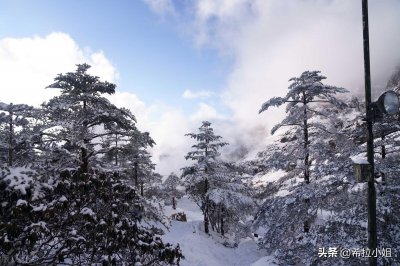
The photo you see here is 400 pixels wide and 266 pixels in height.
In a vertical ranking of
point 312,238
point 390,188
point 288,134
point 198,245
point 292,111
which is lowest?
point 198,245

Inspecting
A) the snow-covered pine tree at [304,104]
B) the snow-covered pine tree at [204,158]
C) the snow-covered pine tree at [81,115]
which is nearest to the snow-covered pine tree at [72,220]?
the snow-covered pine tree at [81,115]

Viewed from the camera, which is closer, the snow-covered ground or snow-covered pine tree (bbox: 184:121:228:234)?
the snow-covered ground

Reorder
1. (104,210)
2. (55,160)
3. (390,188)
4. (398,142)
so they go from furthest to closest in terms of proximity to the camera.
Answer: (55,160) < (398,142) < (390,188) < (104,210)

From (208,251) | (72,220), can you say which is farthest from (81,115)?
(208,251)

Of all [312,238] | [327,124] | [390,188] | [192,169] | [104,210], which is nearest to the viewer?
[104,210]

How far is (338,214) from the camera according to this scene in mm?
11047

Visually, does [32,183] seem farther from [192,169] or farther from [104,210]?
[192,169]

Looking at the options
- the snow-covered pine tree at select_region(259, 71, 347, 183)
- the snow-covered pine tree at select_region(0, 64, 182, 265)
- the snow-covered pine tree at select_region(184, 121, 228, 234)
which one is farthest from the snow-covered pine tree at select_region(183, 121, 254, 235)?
the snow-covered pine tree at select_region(0, 64, 182, 265)

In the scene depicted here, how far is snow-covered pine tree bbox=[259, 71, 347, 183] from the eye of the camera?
15.6m

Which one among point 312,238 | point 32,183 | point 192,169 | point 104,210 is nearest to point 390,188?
point 312,238

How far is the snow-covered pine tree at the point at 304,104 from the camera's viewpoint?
15602 millimetres

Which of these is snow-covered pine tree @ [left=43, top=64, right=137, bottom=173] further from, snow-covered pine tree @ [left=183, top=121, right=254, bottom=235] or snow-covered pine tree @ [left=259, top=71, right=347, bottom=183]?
snow-covered pine tree @ [left=183, top=121, right=254, bottom=235]

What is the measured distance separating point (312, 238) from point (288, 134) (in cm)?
624

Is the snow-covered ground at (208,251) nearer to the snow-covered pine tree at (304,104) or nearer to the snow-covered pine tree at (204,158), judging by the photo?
the snow-covered pine tree at (204,158)
